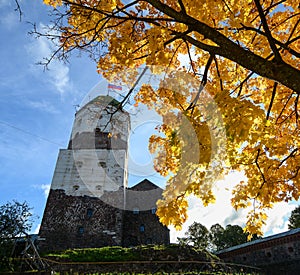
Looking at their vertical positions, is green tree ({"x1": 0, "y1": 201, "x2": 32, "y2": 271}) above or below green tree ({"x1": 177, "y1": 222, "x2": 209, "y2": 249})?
below

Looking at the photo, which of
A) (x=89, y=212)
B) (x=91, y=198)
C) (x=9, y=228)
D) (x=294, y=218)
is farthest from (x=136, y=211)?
(x=294, y=218)

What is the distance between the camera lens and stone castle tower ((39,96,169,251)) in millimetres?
21828

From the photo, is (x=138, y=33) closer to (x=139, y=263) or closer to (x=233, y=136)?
(x=233, y=136)

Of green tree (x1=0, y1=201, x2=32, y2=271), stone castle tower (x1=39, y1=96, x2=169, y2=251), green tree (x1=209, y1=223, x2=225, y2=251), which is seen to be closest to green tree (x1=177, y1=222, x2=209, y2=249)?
green tree (x1=209, y1=223, x2=225, y2=251)

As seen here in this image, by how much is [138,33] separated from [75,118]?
1001 inches

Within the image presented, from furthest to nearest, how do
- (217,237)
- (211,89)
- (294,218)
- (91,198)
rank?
(217,237), (294,218), (91,198), (211,89)

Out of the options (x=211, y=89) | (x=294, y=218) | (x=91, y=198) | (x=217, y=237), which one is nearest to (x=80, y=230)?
(x=91, y=198)

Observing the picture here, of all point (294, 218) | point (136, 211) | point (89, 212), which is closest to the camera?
point (89, 212)

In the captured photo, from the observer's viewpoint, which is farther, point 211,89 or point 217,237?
point 217,237

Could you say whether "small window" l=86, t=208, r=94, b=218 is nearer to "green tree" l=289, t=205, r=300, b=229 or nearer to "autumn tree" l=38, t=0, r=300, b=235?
"autumn tree" l=38, t=0, r=300, b=235

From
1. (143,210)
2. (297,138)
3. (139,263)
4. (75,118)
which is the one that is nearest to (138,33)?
(297,138)

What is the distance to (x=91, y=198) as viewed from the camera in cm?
2377

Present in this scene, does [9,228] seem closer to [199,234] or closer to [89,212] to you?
[89,212]

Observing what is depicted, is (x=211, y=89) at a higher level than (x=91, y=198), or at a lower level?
lower
